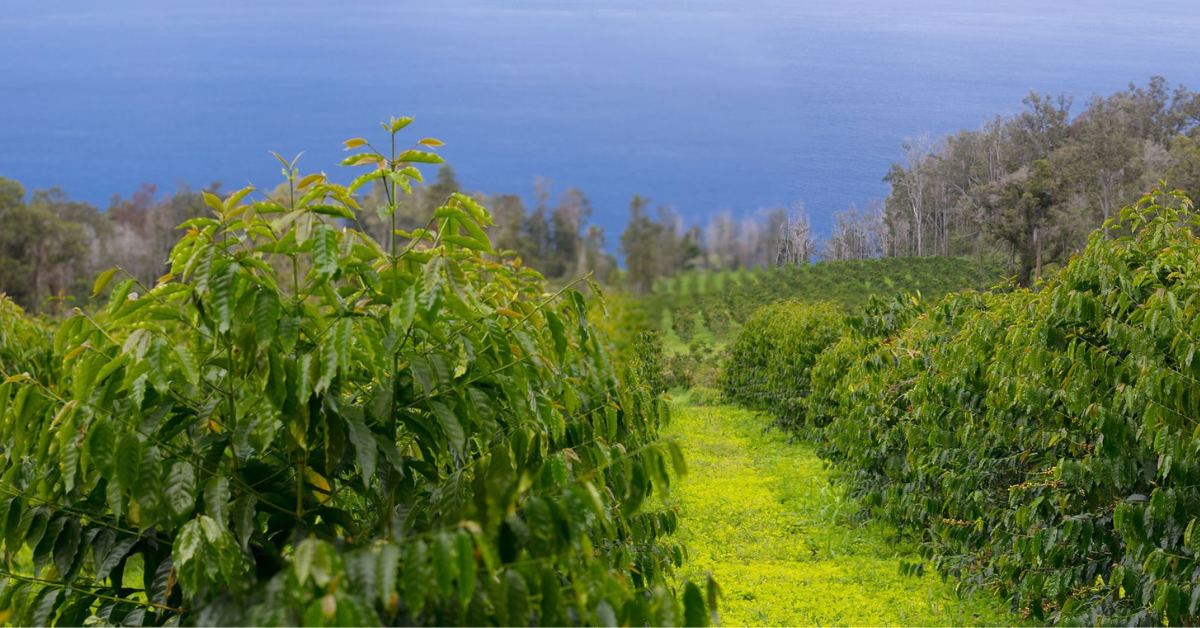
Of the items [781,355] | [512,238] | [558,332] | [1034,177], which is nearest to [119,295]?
[558,332]

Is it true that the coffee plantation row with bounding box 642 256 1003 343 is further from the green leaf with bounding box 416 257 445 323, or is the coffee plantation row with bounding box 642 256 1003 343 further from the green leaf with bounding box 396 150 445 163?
the green leaf with bounding box 416 257 445 323

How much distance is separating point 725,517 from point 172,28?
95.3 ft

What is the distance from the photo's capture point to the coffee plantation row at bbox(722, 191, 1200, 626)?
196cm

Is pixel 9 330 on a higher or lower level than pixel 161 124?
lower

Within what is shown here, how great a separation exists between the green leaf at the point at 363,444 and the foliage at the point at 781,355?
537cm

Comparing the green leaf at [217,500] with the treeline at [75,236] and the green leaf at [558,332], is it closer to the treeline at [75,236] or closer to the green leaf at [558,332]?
the green leaf at [558,332]

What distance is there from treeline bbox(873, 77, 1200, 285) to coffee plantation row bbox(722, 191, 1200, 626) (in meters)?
6.14

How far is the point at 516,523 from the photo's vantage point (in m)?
0.76

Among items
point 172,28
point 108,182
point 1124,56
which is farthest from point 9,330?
point 172,28

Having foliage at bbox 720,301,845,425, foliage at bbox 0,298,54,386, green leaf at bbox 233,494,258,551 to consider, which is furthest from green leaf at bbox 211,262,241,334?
foliage at bbox 720,301,845,425

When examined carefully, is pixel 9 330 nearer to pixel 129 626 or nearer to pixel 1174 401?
pixel 129 626

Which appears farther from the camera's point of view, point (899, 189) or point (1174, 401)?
point (899, 189)

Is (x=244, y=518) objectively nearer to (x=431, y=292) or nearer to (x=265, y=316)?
(x=265, y=316)

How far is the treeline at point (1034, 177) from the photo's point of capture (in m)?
8.89
